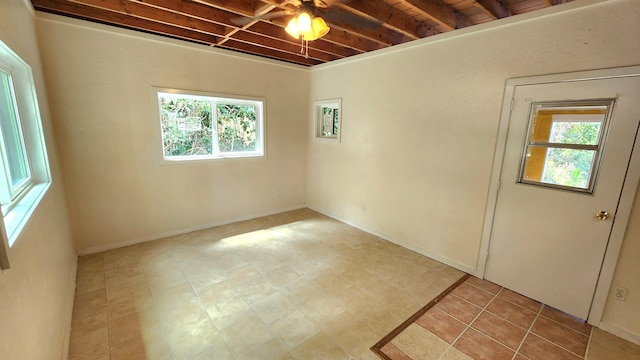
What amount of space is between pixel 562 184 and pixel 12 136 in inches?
168

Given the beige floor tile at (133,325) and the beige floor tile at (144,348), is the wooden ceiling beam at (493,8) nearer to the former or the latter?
the beige floor tile at (144,348)

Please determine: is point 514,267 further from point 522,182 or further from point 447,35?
point 447,35

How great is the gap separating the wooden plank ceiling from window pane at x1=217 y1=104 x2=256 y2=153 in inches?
38.0

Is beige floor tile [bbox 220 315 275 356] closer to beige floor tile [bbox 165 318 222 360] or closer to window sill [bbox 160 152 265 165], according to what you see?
beige floor tile [bbox 165 318 222 360]

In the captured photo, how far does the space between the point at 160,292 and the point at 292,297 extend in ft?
4.10

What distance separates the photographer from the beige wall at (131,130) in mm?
2805

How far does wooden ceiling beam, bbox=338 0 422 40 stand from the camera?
7.77 feet

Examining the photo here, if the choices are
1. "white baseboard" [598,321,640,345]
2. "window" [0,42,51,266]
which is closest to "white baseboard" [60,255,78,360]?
"window" [0,42,51,266]

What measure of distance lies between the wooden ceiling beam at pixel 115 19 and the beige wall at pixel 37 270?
220 millimetres

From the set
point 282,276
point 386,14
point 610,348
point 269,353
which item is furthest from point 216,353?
point 386,14

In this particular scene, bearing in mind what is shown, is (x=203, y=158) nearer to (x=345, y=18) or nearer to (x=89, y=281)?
(x=89, y=281)

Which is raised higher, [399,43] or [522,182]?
[399,43]

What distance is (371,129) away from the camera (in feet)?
12.4

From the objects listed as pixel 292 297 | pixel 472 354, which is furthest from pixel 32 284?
pixel 472 354
